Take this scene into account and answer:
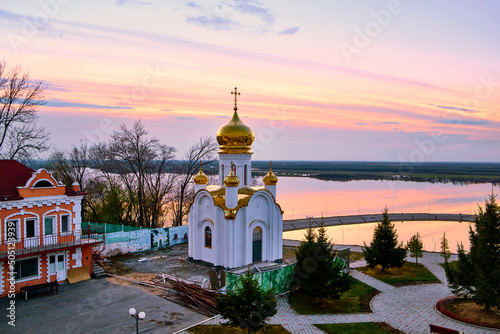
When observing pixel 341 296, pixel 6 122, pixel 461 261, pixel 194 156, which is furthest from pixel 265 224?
pixel 6 122

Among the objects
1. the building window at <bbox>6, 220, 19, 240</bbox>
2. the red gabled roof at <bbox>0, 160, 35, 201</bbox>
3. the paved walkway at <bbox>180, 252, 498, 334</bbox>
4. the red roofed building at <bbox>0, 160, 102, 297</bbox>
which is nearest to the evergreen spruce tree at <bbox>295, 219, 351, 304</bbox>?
the paved walkway at <bbox>180, 252, 498, 334</bbox>

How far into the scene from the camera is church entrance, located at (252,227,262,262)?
16734 millimetres

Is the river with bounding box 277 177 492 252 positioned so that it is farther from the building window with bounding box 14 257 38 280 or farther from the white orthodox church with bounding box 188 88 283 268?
the building window with bounding box 14 257 38 280

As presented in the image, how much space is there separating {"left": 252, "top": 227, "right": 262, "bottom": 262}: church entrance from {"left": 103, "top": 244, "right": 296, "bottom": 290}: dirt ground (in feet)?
6.28

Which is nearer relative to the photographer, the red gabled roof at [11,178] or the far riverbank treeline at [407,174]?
the red gabled roof at [11,178]

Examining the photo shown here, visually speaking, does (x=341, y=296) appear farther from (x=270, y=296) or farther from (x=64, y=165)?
(x=64, y=165)

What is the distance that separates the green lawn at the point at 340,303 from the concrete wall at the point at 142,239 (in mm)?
9211

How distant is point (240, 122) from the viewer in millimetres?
17781

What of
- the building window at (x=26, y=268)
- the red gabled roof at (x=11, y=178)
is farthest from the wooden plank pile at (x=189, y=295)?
the red gabled roof at (x=11, y=178)

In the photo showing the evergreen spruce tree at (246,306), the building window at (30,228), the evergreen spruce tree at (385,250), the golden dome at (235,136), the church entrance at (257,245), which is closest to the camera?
the evergreen spruce tree at (246,306)

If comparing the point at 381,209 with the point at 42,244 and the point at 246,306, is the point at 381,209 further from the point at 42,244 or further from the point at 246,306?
the point at 42,244

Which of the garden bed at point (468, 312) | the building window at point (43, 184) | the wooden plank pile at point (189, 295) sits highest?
the building window at point (43, 184)

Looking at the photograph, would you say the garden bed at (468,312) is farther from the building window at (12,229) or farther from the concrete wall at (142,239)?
the building window at (12,229)

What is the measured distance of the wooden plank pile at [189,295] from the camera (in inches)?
481
